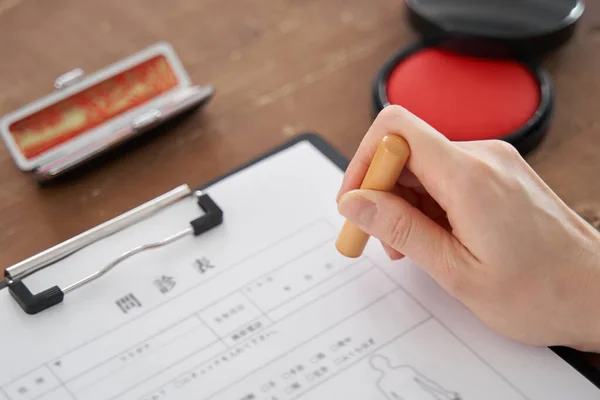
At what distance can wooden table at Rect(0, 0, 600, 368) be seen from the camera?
2.41ft

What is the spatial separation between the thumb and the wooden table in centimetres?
17

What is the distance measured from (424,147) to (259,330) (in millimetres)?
186

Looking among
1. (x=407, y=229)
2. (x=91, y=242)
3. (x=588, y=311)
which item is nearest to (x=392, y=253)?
(x=407, y=229)

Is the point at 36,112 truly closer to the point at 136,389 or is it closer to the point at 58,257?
the point at 58,257

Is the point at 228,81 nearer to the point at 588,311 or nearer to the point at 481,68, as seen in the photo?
the point at 481,68

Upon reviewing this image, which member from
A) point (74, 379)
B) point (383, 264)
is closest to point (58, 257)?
point (74, 379)

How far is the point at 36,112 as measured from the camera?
0.72 meters

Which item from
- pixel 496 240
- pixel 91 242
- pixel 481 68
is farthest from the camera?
pixel 481 68

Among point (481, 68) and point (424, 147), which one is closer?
point (424, 147)

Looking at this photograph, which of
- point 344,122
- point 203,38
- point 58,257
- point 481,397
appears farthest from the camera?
point 203,38

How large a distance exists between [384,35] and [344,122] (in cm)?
15

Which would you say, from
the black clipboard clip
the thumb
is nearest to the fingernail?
the thumb

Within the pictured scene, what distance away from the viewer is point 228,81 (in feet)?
2.76

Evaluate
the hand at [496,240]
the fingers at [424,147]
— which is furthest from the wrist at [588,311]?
the fingers at [424,147]
